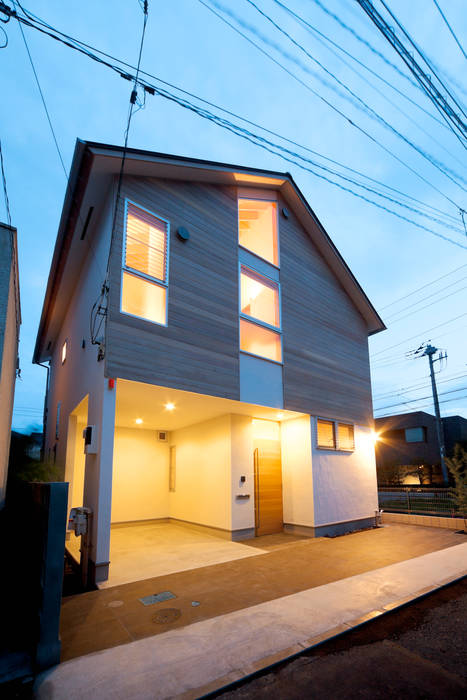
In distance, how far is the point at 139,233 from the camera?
7.05 metres

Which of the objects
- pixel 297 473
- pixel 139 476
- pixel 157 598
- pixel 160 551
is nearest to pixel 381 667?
pixel 157 598

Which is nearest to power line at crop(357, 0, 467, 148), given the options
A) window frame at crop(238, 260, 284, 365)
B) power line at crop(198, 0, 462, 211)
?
power line at crop(198, 0, 462, 211)

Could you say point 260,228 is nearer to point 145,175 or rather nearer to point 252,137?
point 145,175

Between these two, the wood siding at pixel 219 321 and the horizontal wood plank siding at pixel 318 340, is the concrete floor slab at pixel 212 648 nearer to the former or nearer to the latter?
the wood siding at pixel 219 321

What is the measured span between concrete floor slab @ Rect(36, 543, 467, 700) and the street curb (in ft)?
0.07

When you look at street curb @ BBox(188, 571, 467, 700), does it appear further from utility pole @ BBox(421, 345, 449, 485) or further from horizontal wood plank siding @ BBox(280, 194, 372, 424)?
utility pole @ BBox(421, 345, 449, 485)

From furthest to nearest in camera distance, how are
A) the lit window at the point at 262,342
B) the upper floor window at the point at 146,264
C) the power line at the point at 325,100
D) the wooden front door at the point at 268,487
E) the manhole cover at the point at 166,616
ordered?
the wooden front door at the point at 268,487 < the lit window at the point at 262,342 < the upper floor window at the point at 146,264 < the power line at the point at 325,100 < the manhole cover at the point at 166,616

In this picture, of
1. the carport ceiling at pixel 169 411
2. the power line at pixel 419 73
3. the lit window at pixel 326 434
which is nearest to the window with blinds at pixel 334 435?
the lit window at pixel 326 434

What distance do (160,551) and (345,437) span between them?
5962 mm

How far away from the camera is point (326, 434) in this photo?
10.1m

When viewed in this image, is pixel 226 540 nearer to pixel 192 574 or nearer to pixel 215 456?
pixel 215 456

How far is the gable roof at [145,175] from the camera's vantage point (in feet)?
21.7

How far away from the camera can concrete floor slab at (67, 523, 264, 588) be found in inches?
234

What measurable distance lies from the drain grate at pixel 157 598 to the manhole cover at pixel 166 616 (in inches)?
13.6
